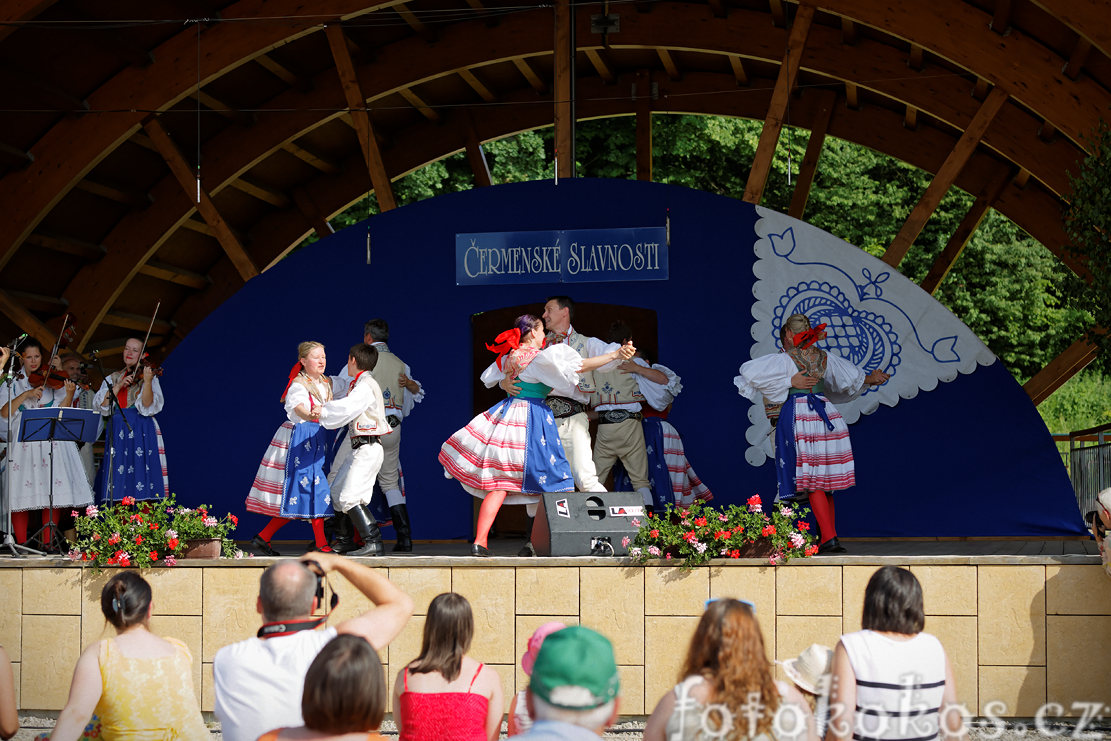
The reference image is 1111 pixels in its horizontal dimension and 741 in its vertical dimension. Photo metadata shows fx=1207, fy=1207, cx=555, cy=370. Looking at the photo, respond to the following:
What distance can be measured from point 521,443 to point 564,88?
396 centimetres

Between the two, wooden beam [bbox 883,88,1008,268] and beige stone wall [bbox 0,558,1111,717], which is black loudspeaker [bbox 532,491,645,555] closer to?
beige stone wall [bbox 0,558,1111,717]

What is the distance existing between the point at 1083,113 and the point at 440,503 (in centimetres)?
558

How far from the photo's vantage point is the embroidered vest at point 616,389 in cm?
862

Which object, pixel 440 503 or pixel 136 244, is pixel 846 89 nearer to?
pixel 440 503

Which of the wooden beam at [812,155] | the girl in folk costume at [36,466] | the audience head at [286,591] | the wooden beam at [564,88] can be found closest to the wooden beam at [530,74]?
the wooden beam at [564,88]

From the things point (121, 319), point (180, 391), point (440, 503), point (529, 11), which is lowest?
point (440, 503)

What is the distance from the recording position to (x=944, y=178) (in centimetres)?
998

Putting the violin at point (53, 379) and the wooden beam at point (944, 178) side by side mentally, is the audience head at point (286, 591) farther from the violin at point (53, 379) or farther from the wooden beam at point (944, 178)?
the wooden beam at point (944, 178)

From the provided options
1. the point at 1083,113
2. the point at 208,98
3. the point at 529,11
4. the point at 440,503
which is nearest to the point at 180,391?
the point at 440,503

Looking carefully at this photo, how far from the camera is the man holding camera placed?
2.95 metres

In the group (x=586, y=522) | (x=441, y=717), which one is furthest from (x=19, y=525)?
(x=441, y=717)

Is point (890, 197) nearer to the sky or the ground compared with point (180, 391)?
nearer to the sky

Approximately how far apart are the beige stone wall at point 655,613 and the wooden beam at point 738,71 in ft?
24.6

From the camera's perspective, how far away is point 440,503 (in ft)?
29.1
